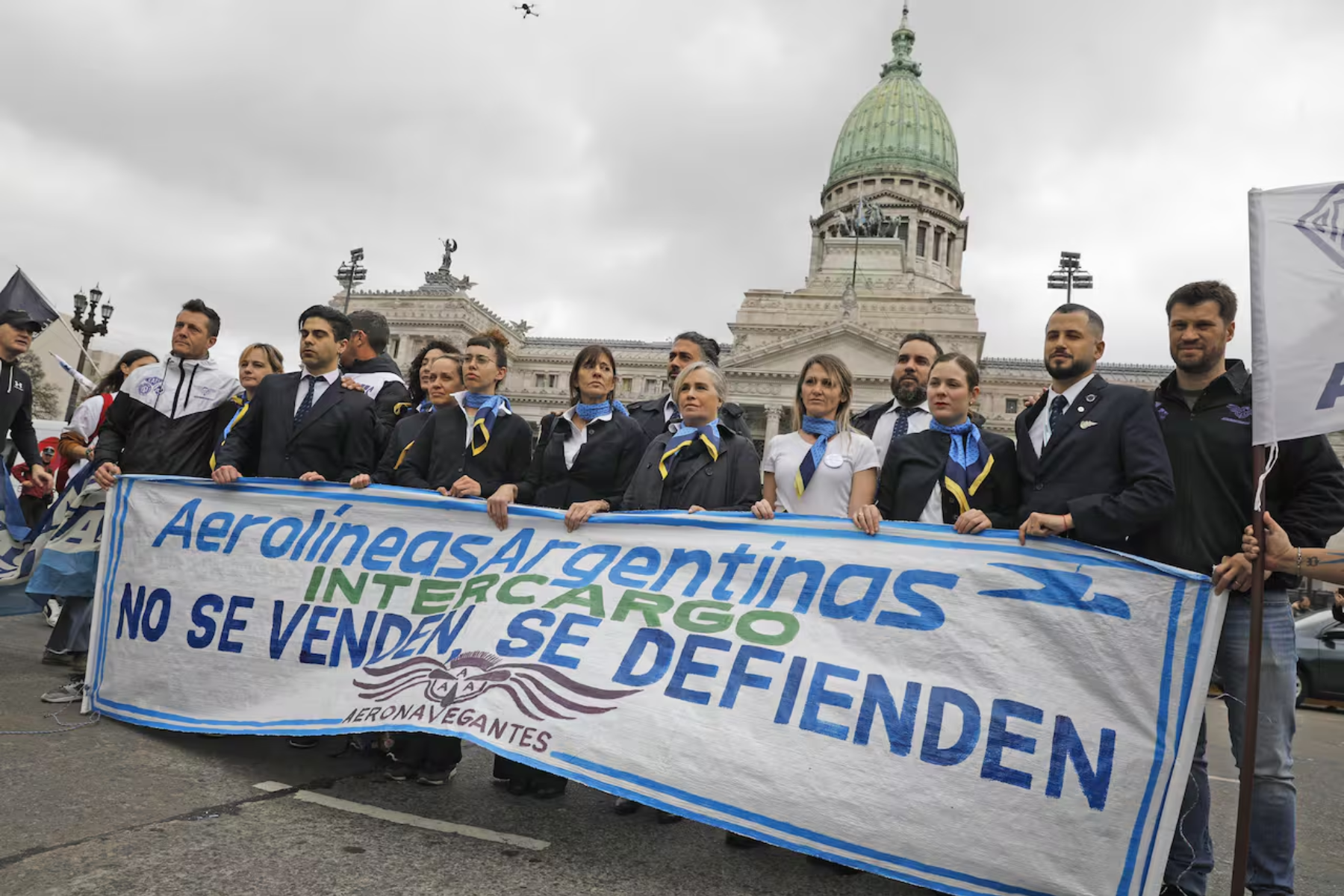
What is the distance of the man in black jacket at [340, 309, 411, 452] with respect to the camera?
6.50 m

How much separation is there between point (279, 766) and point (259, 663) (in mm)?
550

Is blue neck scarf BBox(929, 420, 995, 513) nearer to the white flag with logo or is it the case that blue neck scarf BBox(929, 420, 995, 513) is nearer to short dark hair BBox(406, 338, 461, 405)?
the white flag with logo

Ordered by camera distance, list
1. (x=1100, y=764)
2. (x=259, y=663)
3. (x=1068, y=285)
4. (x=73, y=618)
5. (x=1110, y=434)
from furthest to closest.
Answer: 1. (x=1068, y=285)
2. (x=73, y=618)
3. (x=259, y=663)
4. (x=1110, y=434)
5. (x=1100, y=764)

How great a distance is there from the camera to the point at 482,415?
5176 millimetres

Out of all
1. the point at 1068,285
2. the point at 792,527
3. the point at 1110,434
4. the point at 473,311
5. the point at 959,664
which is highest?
the point at 473,311

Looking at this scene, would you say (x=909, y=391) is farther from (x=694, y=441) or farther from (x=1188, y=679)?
(x=1188, y=679)

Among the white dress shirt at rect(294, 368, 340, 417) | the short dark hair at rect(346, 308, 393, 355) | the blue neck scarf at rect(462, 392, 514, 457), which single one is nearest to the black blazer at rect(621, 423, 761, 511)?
the blue neck scarf at rect(462, 392, 514, 457)

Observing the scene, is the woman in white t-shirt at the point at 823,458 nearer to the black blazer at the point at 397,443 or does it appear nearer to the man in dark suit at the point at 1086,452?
the man in dark suit at the point at 1086,452

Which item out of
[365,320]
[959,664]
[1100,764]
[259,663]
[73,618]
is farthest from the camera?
[365,320]

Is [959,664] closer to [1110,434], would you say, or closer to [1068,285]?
[1110,434]

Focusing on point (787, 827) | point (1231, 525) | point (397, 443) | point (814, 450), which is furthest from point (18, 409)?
point (1231, 525)

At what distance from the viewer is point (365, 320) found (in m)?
6.91

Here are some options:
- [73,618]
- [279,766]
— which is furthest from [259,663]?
[73,618]

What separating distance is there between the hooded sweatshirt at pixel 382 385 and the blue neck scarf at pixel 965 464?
3.70m
